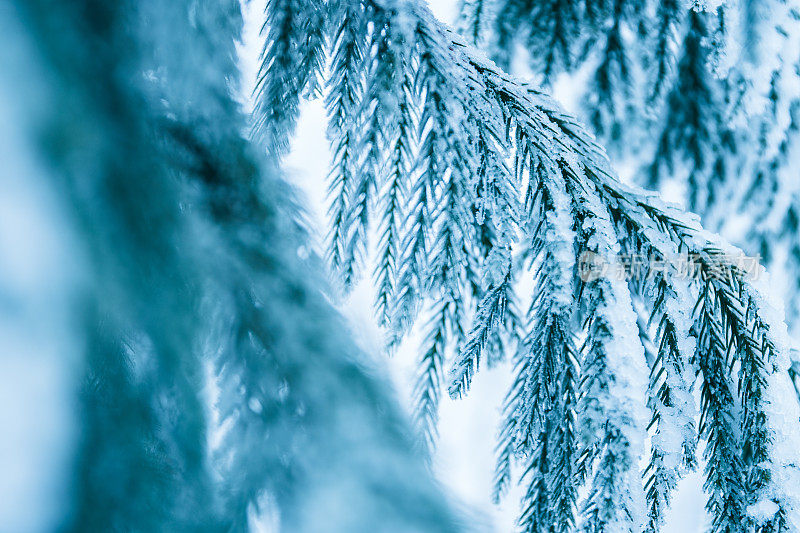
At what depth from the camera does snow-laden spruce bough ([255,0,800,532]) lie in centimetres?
47

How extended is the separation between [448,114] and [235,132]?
66 centimetres

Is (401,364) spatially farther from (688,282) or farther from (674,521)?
(674,521)

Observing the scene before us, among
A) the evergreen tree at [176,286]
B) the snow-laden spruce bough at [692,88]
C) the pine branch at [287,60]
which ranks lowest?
the evergreen tree at [176,286]

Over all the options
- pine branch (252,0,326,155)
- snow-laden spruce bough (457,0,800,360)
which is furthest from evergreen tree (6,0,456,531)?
snow-laden spruce bough (457,0,800,360)

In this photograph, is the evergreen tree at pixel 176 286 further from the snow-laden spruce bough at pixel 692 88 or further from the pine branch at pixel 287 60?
the snow-laden spruce bough at pixel 692 88

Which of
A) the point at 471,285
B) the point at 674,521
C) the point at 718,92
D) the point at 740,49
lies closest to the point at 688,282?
the point at 471,285

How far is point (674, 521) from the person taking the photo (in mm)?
2777

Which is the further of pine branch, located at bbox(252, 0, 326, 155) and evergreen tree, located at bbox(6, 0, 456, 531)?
evergreen tree, located at bbox(6, 0, 456, 531)

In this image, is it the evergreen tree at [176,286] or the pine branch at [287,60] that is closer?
the pine branch at [287,60]

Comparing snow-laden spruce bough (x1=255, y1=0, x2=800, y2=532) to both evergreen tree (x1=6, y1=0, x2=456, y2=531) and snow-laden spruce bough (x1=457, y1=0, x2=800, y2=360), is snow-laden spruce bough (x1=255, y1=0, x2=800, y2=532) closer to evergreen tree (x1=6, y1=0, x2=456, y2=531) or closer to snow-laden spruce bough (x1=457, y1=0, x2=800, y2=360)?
evergreen tree (x1=6, y1=0, x2=456, y2=531)

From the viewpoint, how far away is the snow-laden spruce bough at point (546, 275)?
0.47m

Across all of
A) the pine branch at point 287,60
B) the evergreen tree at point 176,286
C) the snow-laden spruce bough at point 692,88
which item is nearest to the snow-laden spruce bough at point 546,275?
the pine branch at point 287,60

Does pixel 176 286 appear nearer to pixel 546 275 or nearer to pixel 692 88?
pixel 546 275

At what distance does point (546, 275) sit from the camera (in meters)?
0.55
